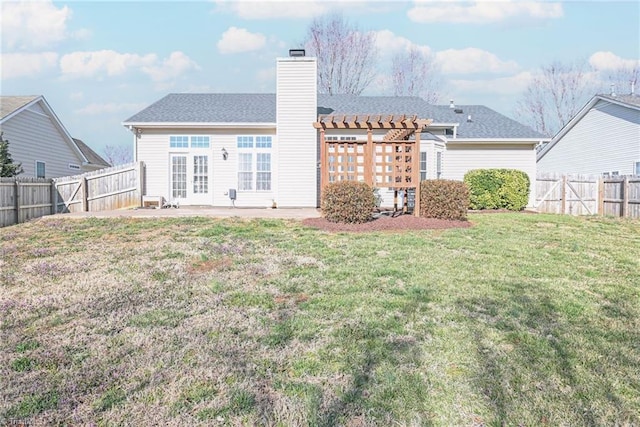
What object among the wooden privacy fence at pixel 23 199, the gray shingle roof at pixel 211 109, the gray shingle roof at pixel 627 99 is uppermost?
the gray shingle roof at pixel 627 99

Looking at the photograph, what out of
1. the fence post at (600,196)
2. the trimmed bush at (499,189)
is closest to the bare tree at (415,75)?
the fence post at (600,196)

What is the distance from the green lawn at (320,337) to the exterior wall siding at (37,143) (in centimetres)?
1321

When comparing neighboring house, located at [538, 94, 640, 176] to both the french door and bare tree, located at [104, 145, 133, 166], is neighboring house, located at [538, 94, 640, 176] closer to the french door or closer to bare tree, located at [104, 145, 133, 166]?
the french door

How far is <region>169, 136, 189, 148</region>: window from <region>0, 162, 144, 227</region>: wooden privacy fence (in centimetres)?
130

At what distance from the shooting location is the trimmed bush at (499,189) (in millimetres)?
14594

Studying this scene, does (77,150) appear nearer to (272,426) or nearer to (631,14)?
(272,426)

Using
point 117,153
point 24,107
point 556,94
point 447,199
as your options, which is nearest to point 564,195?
point 447,199

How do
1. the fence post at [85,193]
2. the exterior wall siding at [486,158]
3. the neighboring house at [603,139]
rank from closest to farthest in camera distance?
1. the fence post at [85,193]
2. the exterior wall siding at [486,158]
3. the neighboring house at [603,139]

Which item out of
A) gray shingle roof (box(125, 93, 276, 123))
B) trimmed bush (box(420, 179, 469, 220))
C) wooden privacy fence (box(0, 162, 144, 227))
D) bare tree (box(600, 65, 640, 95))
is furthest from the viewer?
bare tree (box(600, 65, 640, 95))

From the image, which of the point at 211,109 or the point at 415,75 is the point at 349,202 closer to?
the point at 211,109

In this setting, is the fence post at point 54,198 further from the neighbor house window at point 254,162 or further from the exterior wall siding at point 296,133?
the exterior wall siding at point 296,133

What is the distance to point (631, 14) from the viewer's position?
1598 cm

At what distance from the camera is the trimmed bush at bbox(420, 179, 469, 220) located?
10109mm

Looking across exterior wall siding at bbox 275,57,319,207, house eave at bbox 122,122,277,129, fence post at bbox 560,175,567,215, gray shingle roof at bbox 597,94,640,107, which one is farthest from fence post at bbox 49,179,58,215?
gray shingle roof at bbox 597,94,640,107
